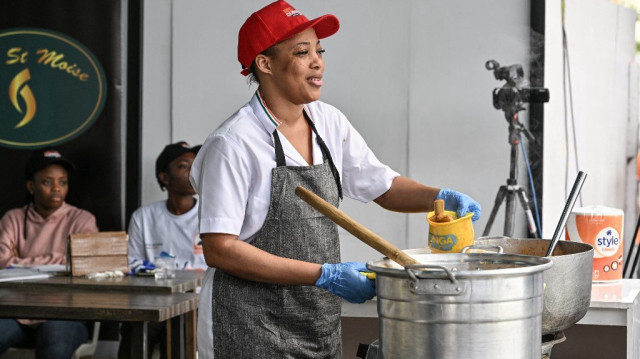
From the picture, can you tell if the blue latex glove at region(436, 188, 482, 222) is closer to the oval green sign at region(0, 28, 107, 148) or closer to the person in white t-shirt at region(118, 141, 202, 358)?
the person in white t-shirt at region(118, 141, 202, 358)

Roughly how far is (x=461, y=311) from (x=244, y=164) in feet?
2.83

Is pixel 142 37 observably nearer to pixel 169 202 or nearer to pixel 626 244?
pixel 169 202

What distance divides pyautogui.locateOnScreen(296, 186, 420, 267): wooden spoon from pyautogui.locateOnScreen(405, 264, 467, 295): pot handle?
0.11m

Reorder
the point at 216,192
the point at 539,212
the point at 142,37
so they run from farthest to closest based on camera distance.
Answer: the point at 142,37 < the point at 539,212 < the point at 216,192

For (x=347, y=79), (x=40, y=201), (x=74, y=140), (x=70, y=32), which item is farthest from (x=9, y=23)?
(x=347, y=79)

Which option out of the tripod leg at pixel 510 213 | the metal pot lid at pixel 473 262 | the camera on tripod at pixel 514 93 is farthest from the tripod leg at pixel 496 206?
the metal pot lid at pixel 473 262

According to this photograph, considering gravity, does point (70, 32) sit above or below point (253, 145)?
above

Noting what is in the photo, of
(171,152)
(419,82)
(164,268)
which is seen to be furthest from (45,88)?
(419,82)

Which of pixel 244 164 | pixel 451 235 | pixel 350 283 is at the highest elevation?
pixel 244 164

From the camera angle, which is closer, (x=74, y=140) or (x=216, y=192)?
(x=216, y=192)

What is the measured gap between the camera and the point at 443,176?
16.4 feet

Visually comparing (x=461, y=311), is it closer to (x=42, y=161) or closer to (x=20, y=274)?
(x=20, y=274)

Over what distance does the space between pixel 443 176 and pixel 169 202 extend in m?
1.62

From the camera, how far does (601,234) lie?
7.87 ft
